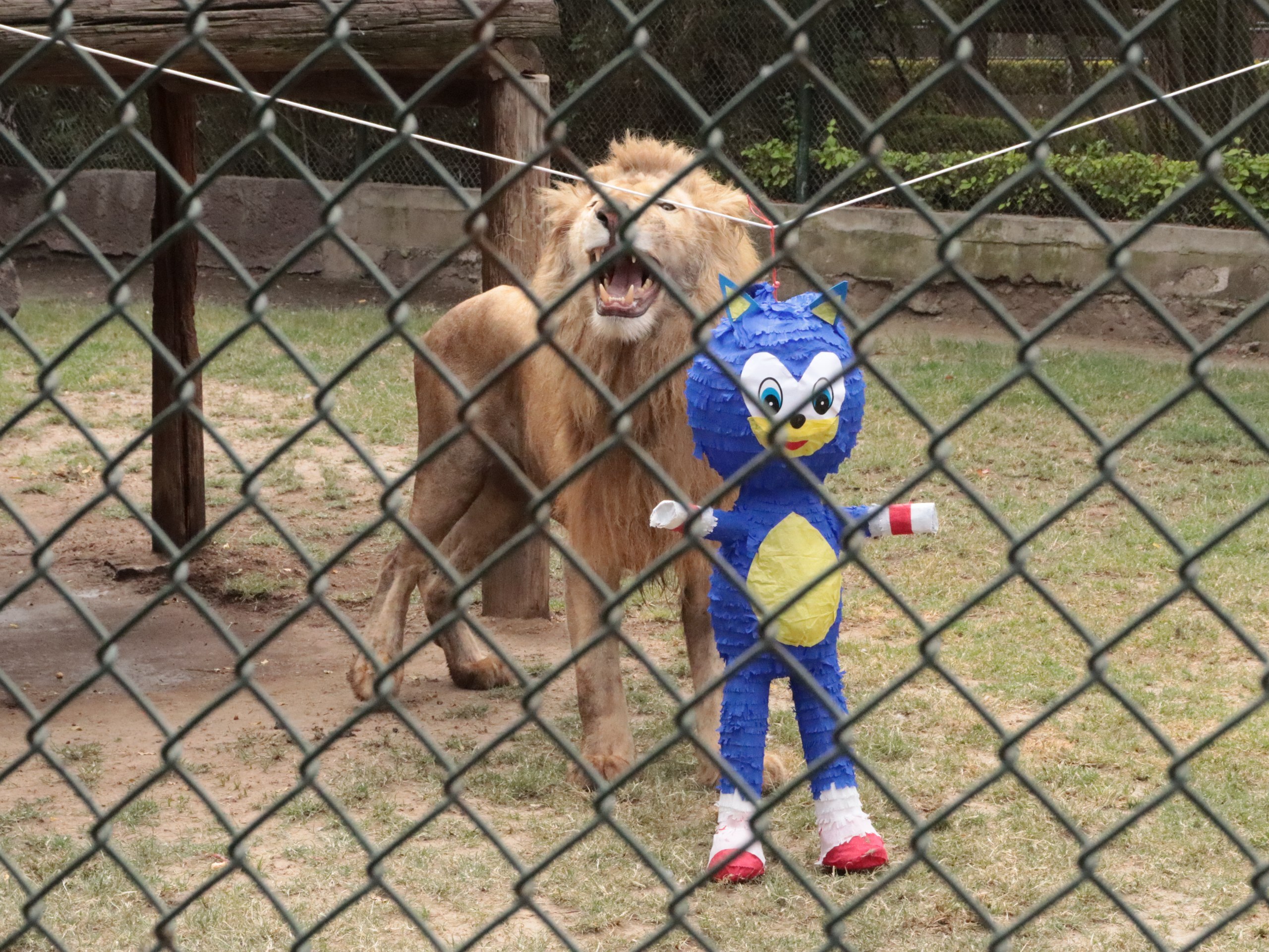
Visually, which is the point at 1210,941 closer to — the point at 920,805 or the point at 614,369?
the point at 920,805

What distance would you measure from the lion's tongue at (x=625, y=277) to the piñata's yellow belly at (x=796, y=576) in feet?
2.81

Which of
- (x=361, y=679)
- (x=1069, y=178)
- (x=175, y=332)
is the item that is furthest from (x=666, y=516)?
(x=1069, y=178)

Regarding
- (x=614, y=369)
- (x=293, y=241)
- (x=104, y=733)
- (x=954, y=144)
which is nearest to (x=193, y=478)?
(x=104, y=733)

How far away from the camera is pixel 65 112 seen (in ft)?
44.3

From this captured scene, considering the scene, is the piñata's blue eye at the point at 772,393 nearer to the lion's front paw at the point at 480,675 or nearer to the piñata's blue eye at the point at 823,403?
the piñata's blue eye at the point at 823,403

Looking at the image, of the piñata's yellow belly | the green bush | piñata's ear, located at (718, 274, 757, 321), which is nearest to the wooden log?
piñata's ear, located at (718, 274, 757, 321)

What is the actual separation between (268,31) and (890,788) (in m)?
3.74

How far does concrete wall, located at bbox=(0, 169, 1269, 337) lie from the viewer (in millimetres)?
10594

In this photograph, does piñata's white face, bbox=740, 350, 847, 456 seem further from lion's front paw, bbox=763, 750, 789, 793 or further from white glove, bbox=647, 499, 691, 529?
lion's front paw, bbox=763, 750, 789, 793

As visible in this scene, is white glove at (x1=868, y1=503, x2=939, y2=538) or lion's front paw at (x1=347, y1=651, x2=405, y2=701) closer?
white glove at (x1=868, y1=503, x2=939, y2=538)

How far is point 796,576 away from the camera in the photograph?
3686mm

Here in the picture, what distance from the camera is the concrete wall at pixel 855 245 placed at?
1059cm

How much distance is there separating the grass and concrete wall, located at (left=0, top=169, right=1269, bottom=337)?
3.33 metres

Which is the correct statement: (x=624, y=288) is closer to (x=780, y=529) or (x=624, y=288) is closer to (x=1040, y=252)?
(x=780, y=529)
